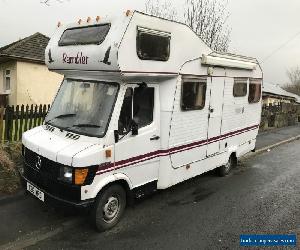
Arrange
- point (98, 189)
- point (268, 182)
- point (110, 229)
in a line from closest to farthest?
point (98, 189) → point (110, 229) → point (268, 182)

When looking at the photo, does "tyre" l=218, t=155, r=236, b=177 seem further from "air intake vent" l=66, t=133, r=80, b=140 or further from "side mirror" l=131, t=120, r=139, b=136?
"air intake vent" l=66, t=133, r=80, b=140

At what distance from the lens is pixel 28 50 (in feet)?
70.6

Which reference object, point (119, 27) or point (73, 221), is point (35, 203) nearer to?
point (73, 221)

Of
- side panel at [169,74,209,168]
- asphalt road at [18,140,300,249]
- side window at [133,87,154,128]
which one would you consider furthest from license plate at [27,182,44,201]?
side panel at [169,74,209,168]

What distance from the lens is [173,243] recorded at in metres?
6.00

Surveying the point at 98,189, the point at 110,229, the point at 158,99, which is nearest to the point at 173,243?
the point at 110,229

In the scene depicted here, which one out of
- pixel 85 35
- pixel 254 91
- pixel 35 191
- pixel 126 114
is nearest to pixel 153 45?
pixel 85 35

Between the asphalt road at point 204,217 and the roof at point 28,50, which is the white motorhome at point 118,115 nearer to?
the asphalt road at point 204,217

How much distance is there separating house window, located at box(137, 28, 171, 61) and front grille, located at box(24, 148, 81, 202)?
2310 millimetres

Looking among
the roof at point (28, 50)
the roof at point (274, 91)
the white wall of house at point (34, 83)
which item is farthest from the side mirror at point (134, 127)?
the roof at point (274, 91)

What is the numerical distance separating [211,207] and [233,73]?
3.43 m

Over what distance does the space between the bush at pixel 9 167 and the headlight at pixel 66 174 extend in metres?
2.23

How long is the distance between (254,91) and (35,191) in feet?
22.3

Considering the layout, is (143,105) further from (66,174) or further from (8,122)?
(8,122)
